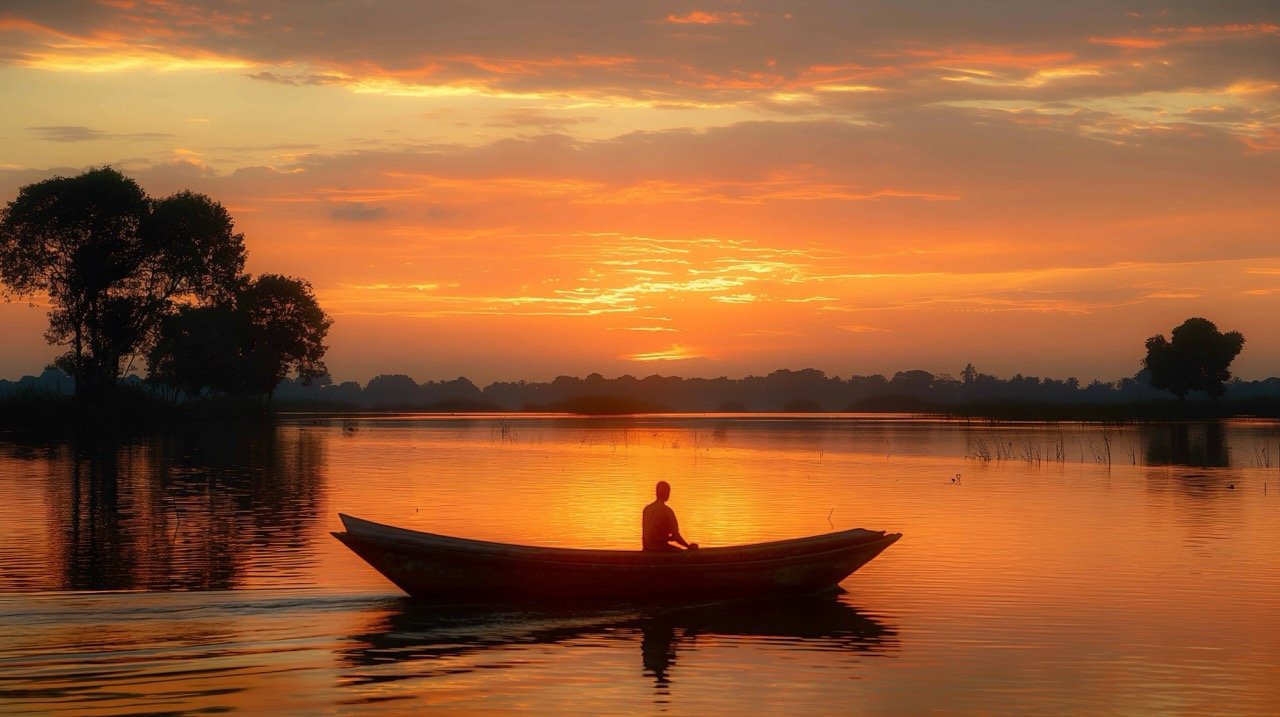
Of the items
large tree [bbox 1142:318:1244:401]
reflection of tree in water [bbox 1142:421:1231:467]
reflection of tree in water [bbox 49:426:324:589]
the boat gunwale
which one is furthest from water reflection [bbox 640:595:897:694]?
large tree [bbox 1142:318:1244:401]

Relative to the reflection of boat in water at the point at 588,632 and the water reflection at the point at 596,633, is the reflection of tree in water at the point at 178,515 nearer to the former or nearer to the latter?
the reflection of boat in water at the point at 588,632

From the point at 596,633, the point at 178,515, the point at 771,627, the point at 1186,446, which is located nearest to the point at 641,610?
the point at 596,633

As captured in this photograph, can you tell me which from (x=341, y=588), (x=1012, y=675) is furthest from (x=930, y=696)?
(x=341, y=588)

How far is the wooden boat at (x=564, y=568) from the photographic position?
66.6 feet

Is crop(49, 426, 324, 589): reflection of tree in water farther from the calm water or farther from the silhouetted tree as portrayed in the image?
the silhouetted tree

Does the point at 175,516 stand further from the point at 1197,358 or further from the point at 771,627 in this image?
the point at 1197,358

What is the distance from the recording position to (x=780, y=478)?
51219 millimetres

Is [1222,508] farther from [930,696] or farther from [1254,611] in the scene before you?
[930,696]

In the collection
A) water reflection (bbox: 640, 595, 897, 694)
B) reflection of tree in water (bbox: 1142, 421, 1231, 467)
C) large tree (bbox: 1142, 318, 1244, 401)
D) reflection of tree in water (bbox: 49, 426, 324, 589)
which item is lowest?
water reflection (bbox: 640, 595, 897, 694)

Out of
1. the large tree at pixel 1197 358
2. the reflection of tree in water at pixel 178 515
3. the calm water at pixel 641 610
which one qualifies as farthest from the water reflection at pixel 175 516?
the large tree at pixel 1197 358

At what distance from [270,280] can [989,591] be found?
380 ft

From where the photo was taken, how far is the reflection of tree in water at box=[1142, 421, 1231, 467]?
60219 millimetres

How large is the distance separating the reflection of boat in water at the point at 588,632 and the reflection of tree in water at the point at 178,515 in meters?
5.47

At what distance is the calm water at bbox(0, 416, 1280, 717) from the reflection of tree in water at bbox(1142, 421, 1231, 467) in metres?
12.2
